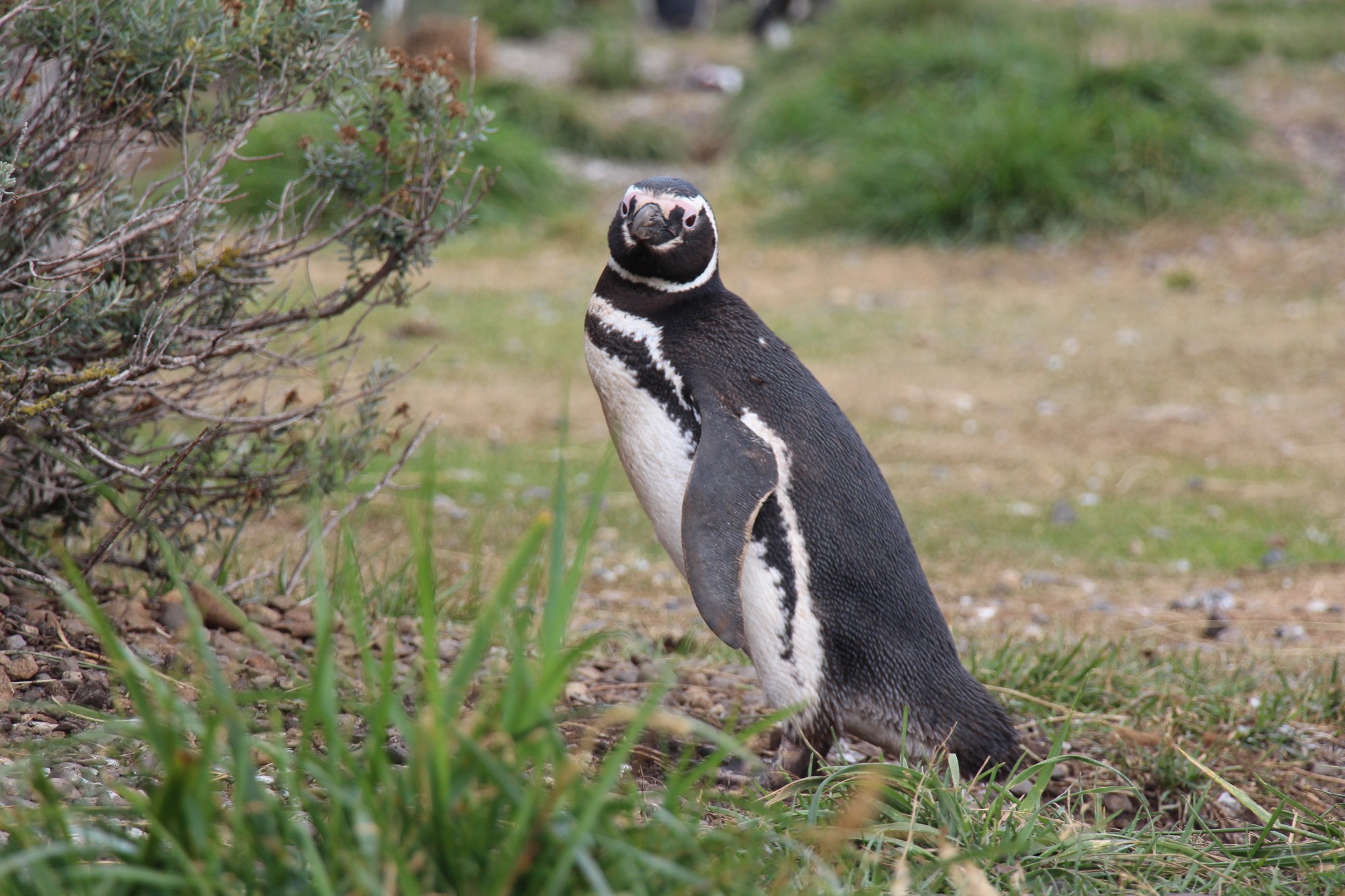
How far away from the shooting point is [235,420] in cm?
250

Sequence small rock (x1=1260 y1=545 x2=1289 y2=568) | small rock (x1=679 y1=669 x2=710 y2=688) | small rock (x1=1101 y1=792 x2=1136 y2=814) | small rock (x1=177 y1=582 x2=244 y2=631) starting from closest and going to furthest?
1. small rock (x1=1101 y1=792 x2=1136 y2=814)
2. small rock (x1=177 y1=582 x2=244 y2=631)
3. small rock (x1=679 y1=669 x2=710 y2=688)
4. small rock (x1=1260 y1=545 x2=1289 y2=568)

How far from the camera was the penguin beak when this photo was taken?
253 centimetres

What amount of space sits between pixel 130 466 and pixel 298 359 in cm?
59

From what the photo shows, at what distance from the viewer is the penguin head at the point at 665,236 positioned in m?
2.55

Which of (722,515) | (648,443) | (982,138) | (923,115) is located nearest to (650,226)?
(648,443)

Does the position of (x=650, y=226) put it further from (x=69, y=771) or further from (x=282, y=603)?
(x=69, y=771)

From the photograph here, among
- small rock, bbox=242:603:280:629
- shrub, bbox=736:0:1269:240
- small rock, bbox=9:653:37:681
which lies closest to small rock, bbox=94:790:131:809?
small rock, bbox=9:653:37:681

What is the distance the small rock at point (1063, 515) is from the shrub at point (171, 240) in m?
2.89

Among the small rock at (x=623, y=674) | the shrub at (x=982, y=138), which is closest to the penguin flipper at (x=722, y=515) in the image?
the small rock at (x=623, y=674)

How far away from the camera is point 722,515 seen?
228cm

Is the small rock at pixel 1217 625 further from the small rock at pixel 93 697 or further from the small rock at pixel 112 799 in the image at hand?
the small rock at pixel 112 799

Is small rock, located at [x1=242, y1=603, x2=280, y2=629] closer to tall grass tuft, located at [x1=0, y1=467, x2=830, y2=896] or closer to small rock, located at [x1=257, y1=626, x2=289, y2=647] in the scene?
small rock, located at [x1=257, y1=626, x2=289, y2=647]

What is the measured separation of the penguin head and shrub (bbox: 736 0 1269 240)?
6.81 meters

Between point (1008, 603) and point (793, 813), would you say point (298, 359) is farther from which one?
point (1008, 603)
